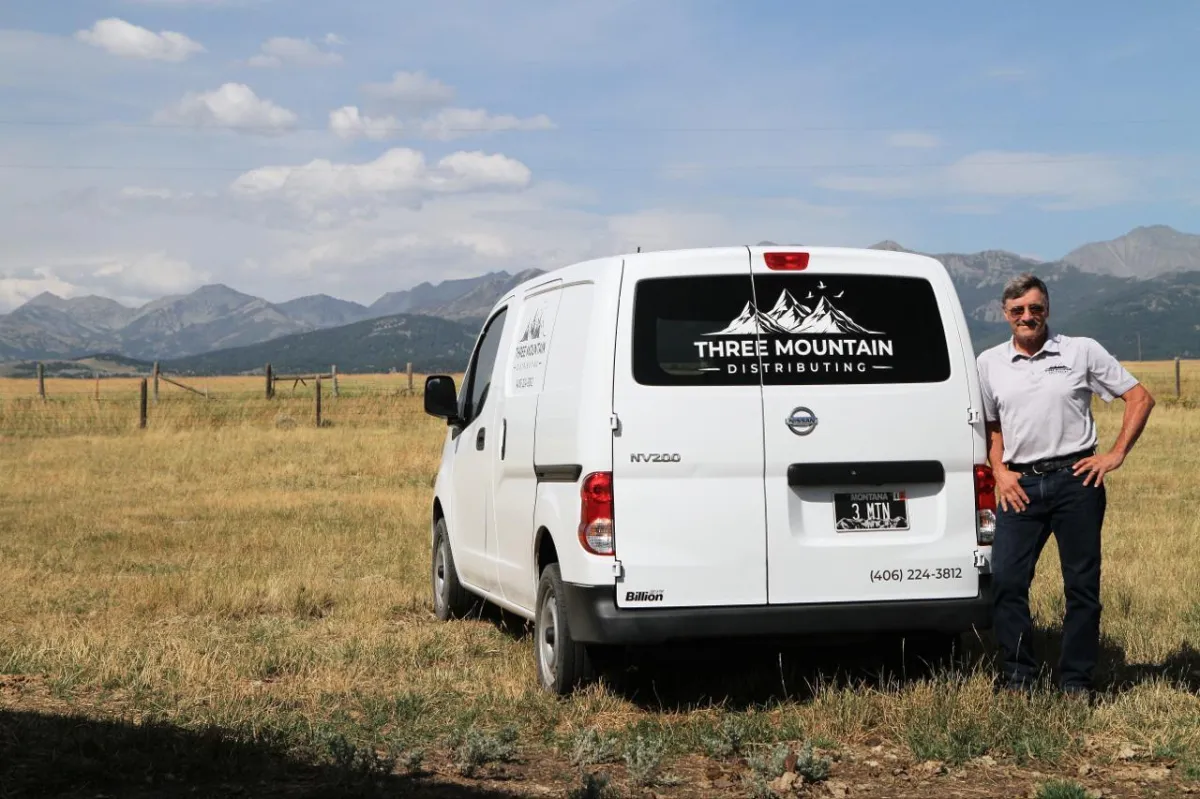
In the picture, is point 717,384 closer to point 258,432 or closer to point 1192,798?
point 1192,798

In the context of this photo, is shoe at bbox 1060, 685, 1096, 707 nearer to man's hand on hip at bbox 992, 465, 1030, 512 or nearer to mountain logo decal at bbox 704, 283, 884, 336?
man's hand on hip at bbox 992, 465, 1030, 512

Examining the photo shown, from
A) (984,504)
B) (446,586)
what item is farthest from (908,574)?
(446,586)

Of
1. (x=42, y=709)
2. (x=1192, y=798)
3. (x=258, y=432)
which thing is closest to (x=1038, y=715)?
(x=1192, y=798)

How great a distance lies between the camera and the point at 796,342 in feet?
21.9

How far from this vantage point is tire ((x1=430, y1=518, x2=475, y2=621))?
9.76 m

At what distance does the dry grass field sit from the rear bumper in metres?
0.36

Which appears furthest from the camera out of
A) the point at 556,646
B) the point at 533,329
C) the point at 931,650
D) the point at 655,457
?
the point at 533,329

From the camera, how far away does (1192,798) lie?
5336 millimetres

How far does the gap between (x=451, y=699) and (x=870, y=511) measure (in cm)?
227

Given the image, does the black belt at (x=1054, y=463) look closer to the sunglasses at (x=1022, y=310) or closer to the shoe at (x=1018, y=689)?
the sunglasses at (x=1022, y=310)

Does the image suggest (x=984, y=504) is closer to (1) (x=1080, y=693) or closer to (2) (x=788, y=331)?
(1) (x=1080, y=693)

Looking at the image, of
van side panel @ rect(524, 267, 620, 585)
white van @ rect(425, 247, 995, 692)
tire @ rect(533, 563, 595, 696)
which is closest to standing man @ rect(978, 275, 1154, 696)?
white van @ rect(425, 247, 995, 692)

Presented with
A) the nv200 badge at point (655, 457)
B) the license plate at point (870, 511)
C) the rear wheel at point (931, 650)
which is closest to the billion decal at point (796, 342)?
the nv200 badge at point (655, 457)

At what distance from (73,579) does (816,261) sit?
7.57 metres
